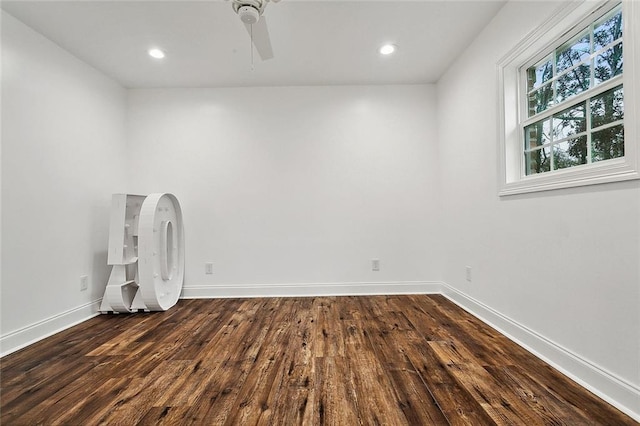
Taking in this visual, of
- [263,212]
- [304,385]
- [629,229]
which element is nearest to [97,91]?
[263,212]

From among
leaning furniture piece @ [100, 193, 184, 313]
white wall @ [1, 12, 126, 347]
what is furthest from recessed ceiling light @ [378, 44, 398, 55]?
white wall @ [1, 12, 126, 347]

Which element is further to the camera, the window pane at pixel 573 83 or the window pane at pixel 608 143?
the window pane at pixel 573 83

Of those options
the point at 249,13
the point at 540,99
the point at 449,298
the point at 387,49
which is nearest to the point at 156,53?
the point at 249,13

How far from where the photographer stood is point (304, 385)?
4.89ft

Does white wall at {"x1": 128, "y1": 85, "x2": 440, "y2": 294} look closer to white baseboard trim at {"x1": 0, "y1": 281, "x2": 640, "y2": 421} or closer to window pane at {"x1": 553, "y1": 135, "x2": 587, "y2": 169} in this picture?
white baseboard trim at {"x1": 0, "y1": 281, "x2": 640, "y2": 421}

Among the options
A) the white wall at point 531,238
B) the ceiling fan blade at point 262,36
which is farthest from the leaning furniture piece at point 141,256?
the white wall at point 531,238

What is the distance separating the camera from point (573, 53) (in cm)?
169

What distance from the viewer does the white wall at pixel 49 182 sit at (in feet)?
A: 6.61

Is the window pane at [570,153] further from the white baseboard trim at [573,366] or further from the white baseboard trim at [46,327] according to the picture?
the white baseboard trim at [46,327]

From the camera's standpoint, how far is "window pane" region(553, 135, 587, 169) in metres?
1.61

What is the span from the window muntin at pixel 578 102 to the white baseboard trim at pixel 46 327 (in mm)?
3911

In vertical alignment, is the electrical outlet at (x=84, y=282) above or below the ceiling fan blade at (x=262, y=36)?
below

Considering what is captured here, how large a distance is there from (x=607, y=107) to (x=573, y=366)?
4.66ft

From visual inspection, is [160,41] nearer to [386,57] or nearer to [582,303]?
[386,57]
